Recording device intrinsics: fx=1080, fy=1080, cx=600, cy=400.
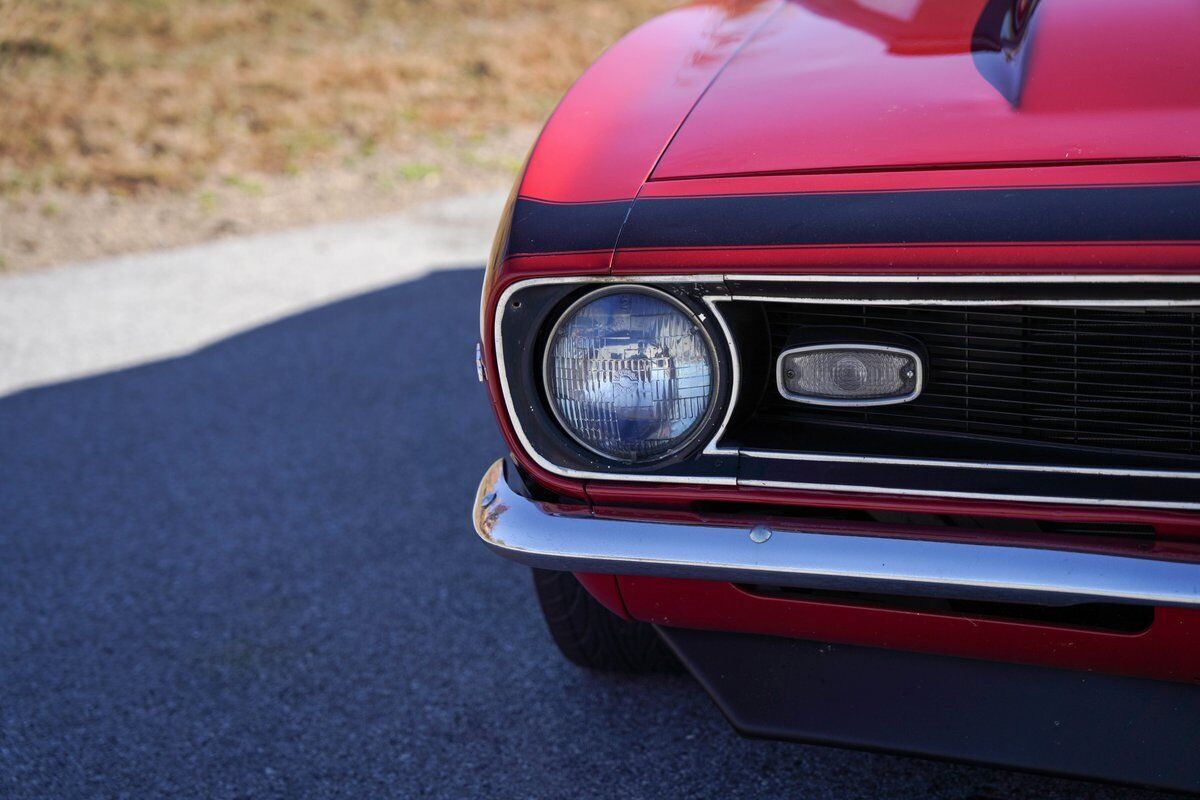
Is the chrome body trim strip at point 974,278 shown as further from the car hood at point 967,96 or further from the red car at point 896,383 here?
the car hood at point 967,96

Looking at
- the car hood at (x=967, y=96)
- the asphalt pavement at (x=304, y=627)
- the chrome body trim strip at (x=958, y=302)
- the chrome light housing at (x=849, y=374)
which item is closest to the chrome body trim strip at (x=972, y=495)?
the chrome light housing at (x=849, y=374)

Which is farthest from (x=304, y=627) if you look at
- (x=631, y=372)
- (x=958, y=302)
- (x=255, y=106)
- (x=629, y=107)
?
(x=255, y=106)

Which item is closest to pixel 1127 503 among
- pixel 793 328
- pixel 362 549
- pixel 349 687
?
pixel 793 328

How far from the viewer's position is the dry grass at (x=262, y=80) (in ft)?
21.0

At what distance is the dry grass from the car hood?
476 cm

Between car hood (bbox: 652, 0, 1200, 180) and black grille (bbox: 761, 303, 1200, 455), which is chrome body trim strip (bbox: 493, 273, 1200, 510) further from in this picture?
car hood (bbox: 652, 0, 1200, 180)

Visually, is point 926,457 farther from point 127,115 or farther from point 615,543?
point 127,115

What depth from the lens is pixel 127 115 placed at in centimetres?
681

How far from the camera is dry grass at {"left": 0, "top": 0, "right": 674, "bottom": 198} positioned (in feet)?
21.0

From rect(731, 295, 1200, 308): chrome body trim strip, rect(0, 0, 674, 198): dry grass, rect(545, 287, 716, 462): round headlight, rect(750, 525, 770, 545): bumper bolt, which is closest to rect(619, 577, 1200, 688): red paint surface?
rect(750, 525, 770, 545): bumper bolt

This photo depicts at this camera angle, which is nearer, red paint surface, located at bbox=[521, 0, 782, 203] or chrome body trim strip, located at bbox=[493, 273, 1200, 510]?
chrome body trim strip, located at bbox=[493, 273, 1200, 510]

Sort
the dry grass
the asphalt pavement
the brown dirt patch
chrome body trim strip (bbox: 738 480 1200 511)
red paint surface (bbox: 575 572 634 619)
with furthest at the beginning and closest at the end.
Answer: the dry grass → the brown dirt patch → the asphalt pavement → red paint surface (bbox: 575 572 634 619) → chrome body trim strip (bbox: 738 480 1200 511)

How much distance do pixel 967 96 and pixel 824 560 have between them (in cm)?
65

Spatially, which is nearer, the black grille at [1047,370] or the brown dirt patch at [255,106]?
the black grille at [1047,370]
